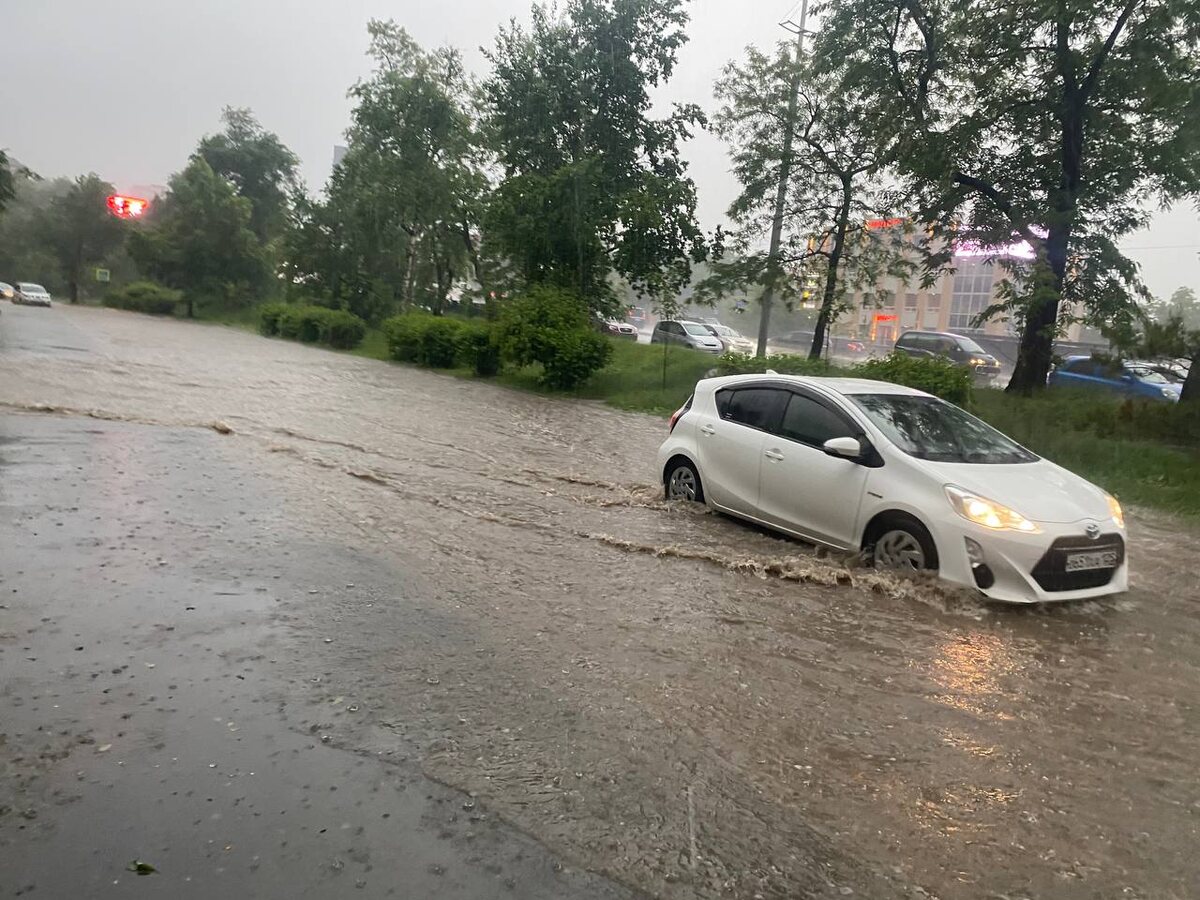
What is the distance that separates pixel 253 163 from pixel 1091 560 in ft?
268

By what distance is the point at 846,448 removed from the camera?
7098 millimetres

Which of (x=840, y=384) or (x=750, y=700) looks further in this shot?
(x=840, y=384)

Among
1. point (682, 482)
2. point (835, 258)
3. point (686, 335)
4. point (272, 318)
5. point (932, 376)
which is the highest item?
point (835, 258)

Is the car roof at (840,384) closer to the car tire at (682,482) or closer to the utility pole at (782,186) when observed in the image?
the car tire at (682,482)

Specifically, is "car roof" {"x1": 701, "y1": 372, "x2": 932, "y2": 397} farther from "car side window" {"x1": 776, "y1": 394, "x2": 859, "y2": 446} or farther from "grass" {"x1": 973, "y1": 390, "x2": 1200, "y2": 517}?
"grass" {"x1": 973, "y1": 390, "x2": 1200, "y2": 517}

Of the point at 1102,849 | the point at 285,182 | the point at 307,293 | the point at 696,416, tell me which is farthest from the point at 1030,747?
the point at 285,182

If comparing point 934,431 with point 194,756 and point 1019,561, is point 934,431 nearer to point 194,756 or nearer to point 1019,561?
point 1019,561

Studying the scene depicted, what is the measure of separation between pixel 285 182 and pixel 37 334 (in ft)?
181

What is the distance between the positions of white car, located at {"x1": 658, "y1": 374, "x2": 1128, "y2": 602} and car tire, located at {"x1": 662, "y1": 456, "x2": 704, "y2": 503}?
0.02 metres

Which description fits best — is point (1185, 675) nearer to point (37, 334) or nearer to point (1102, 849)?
point (1102, 849)

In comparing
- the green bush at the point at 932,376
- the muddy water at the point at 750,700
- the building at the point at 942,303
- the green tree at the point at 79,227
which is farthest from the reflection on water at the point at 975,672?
the green tree at the point at 79,227

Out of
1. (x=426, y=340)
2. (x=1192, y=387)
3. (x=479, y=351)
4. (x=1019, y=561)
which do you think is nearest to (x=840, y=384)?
(x=1019, y=561)

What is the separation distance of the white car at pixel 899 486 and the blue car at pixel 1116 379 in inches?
263

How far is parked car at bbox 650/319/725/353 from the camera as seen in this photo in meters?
33.6
